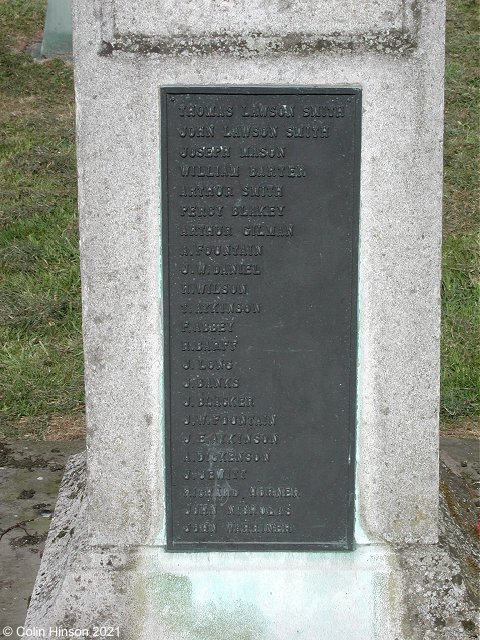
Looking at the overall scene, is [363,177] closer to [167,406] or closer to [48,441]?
[167,406]

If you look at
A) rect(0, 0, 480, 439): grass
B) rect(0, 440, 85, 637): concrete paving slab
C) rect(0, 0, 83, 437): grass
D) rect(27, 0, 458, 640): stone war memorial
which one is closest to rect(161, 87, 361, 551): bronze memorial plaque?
rect(27, 0, 458, 640): stone war memorial

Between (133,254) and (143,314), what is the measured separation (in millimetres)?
205

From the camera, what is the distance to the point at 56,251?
6969mm

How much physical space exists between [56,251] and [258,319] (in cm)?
401

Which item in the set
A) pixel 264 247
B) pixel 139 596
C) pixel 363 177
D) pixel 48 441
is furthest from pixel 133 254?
pixel 48 441

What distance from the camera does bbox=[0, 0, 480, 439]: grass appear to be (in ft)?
17.6

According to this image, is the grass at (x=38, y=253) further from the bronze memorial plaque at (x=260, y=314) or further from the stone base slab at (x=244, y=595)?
the bronze memorial plaque at (x=260, y=314)

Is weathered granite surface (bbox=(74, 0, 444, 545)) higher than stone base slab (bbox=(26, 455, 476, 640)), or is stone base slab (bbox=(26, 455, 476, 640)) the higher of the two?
weathered granite surface (bbox=(74, 0, 444, 545))

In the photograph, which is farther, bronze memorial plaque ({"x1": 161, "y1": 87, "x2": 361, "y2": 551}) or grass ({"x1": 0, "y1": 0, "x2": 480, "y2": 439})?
grass ({"x1": 0, "y1": 0, "x2": 480, "y2": 439})

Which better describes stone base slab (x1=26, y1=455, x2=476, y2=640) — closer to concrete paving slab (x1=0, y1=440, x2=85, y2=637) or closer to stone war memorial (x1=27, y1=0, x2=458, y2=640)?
stone war memorial (x1=27, y1=0, x2=458, y2=640)

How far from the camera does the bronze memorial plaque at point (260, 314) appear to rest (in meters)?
3.13

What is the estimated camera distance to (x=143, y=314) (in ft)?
10.6

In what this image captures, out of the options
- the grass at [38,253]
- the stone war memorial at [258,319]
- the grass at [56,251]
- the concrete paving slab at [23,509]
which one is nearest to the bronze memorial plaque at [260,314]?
the stone war memorial at [258,319]

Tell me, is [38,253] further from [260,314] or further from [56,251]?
[260,314]
